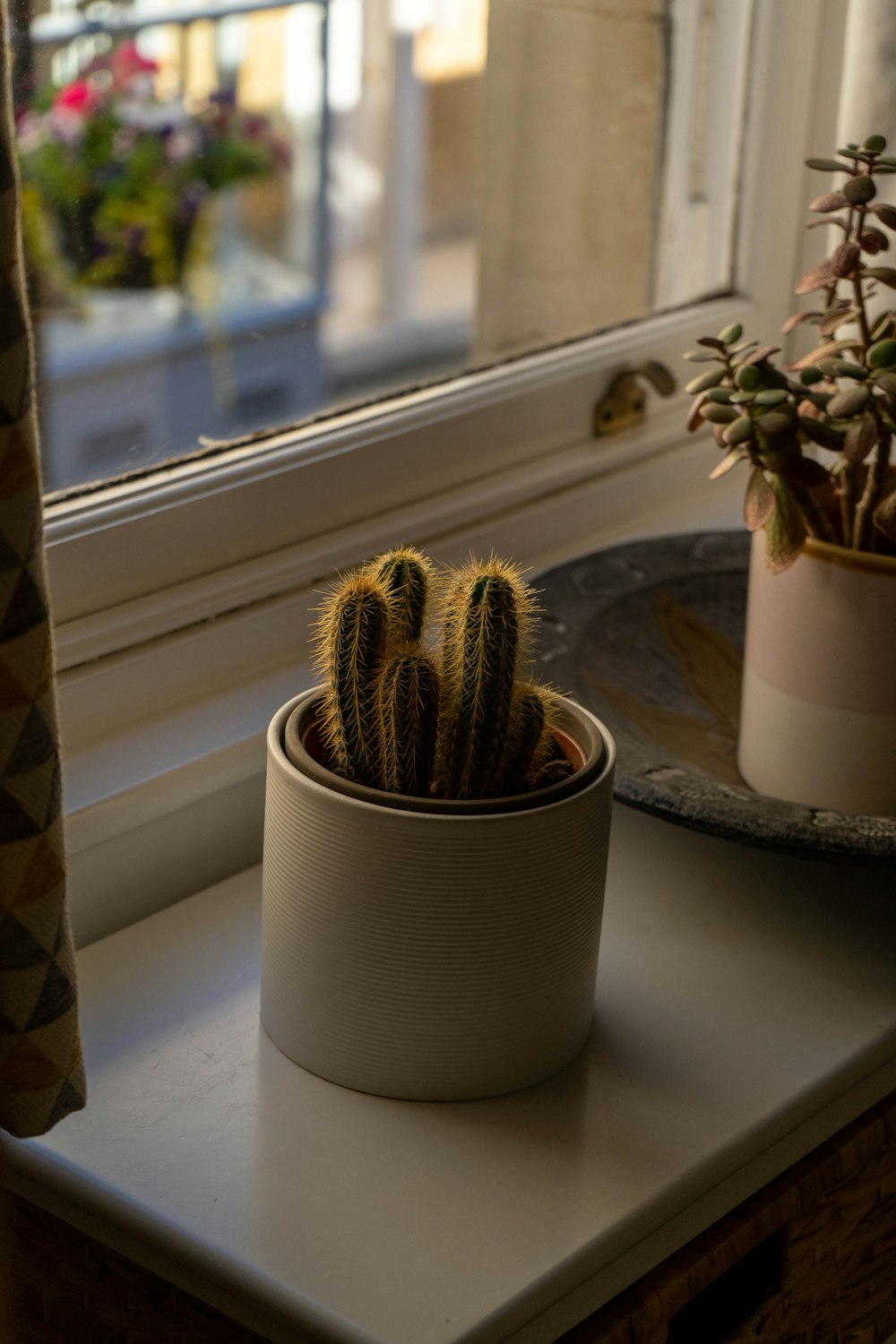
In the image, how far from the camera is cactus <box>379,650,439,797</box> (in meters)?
0.65

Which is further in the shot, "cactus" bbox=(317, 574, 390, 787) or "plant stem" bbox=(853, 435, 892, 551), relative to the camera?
"plant stem" bbox=(853, 435, 892, 551)

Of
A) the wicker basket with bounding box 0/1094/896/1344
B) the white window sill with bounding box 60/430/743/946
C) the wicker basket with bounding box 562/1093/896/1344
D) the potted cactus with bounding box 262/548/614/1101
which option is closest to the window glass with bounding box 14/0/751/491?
the white window sill with bounding box 60/430/743/946

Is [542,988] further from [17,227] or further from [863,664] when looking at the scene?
[17,227]

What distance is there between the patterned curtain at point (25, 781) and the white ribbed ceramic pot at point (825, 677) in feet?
1.47

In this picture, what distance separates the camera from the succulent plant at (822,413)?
2.53 feet

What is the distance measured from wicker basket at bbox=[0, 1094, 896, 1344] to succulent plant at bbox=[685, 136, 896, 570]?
0.31 meters

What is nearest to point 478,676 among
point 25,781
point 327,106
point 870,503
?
point 25,781

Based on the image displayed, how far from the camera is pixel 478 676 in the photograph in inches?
25.7

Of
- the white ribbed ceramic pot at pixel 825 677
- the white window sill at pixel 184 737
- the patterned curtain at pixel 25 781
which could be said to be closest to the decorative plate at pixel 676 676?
the white ribbed ceramic pot at pixel 825 677

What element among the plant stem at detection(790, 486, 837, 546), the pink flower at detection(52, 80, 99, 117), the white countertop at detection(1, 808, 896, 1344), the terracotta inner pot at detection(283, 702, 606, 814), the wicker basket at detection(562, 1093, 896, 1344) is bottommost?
the wicker basket at detection(562, 1093, 896, 1344)

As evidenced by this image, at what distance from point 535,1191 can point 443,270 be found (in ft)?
17.2

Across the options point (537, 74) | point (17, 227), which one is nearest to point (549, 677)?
point (17, 227)

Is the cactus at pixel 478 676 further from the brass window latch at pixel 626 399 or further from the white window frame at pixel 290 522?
the brass window latch at pixel 626 399

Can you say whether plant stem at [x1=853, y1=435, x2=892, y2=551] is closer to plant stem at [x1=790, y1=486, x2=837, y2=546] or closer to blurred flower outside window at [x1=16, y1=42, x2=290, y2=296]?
plant stem at [x1=790, y1=486, x2=837, y2=546]
